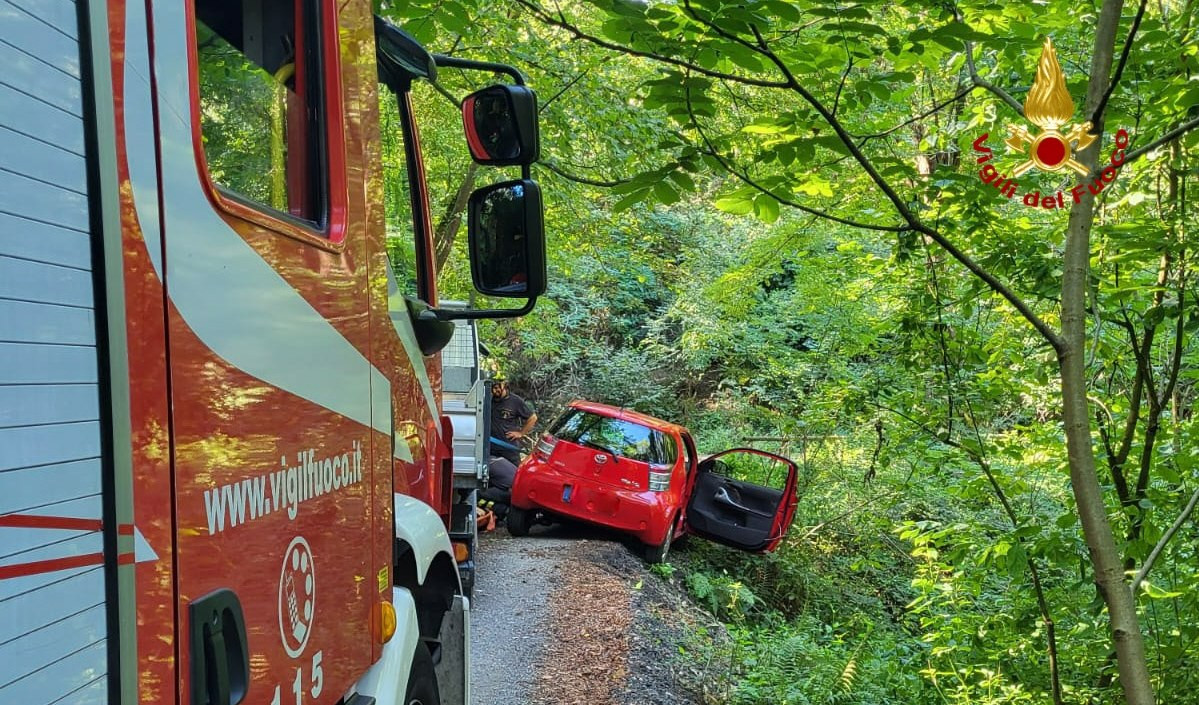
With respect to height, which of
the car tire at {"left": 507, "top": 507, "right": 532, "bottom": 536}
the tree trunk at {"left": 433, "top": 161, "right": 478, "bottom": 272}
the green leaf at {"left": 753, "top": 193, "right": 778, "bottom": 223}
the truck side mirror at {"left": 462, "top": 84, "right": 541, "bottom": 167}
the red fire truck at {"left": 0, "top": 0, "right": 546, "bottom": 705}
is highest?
the tree trunk at {"left": 433, "top": 161, "right": 478, "bottom": 272}

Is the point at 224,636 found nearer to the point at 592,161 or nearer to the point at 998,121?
the point at 998,121

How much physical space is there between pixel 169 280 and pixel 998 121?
14.5 feet

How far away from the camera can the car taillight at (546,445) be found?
1041 cm

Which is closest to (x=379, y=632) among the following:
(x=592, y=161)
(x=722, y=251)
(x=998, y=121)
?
(x=998, y=121)

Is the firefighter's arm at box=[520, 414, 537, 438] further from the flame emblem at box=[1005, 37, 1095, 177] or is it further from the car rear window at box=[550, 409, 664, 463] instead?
the flame emblem at box=[1005, 37, 1095, 177]

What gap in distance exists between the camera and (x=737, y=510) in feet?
35.0

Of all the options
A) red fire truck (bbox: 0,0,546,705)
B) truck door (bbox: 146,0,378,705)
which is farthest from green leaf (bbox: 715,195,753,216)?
truck door (bbox: 146,0,378,705)

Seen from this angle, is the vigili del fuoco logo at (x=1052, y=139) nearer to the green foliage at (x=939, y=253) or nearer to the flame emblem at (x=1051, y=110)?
the flame emblem at (x=1051, y=110)

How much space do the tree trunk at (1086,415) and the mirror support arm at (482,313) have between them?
180 centimetres

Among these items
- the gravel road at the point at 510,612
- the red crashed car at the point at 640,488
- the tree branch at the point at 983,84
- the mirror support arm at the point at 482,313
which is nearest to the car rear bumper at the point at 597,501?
the red crashed car at the point at 640,488

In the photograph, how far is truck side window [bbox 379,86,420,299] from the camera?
274cm

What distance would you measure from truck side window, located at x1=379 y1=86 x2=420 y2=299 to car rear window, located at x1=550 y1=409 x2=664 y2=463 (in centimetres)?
730

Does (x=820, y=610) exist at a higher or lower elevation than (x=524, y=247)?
lower

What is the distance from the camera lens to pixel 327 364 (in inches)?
74.7
